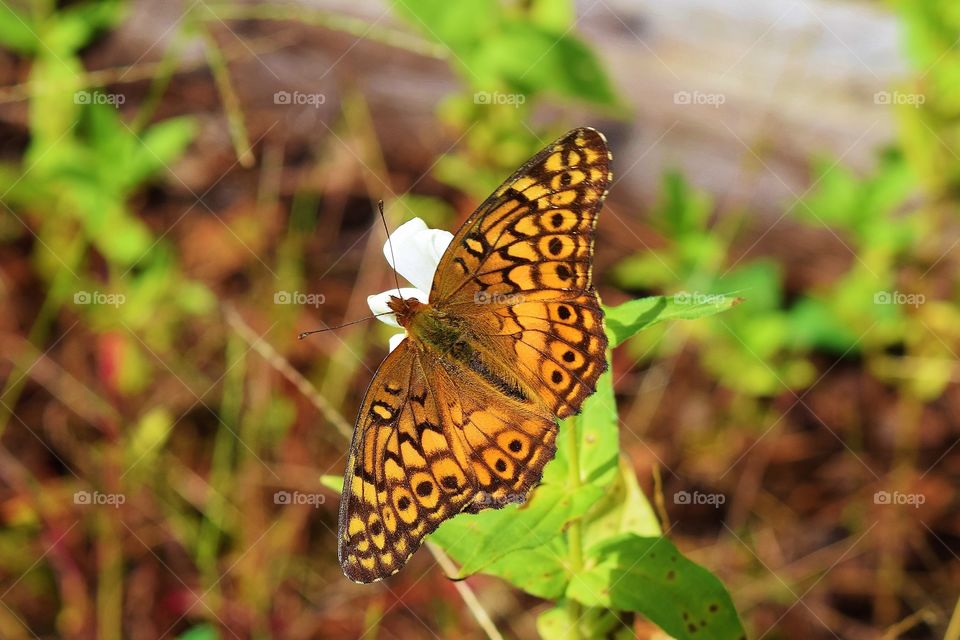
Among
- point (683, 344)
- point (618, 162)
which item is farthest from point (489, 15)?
point (683, 344)

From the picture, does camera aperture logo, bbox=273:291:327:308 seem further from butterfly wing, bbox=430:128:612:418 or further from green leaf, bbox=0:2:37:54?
butterfly wing, bbox=430:128:612:418

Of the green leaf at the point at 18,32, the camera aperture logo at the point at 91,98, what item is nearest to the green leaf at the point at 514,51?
the camera aperture logo at the point at 91,98

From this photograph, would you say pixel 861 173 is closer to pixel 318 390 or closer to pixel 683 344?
pixel 683 344

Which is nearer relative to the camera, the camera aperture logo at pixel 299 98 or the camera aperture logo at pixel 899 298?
the camera aperture logo at pixel 899 298

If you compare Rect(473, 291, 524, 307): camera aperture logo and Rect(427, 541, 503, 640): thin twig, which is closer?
Rect(473, 291, 524, 307): camera aperture logo

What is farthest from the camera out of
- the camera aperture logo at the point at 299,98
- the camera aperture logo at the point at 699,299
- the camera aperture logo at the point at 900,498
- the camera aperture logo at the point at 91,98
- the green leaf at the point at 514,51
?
the camera aperture logo at the point at 299,98

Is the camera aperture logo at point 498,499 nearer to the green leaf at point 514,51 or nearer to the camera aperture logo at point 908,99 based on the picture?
the green leaf at point 514,51

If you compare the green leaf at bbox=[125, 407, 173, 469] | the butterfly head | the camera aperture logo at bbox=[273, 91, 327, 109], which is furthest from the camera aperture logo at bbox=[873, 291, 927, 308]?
the green leaf at bbox=[125, 407, 173, 469]
